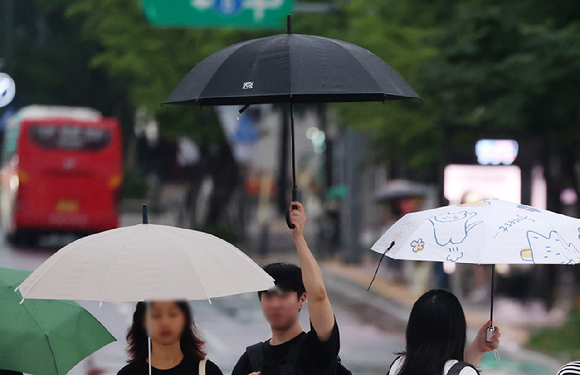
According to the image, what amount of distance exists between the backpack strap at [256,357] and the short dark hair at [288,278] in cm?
26

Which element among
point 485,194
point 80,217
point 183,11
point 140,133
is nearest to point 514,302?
point 485,194

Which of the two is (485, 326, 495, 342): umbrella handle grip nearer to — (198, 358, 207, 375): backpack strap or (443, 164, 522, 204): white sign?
(198, 358, 207, 375): backpack strap

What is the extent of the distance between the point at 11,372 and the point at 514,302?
14657mm

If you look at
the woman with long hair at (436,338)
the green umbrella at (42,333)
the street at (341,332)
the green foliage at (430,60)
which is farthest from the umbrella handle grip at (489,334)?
the green foliage at (430,60)

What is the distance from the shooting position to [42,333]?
3.56m

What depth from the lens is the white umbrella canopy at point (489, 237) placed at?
146 inches

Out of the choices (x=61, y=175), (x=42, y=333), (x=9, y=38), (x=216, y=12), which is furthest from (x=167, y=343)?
(x=9, y=38)

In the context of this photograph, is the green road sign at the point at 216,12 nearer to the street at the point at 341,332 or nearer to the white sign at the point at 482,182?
the white sign at the point at 482,182

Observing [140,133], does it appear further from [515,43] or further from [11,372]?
[11,372]

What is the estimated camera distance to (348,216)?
81.1ft

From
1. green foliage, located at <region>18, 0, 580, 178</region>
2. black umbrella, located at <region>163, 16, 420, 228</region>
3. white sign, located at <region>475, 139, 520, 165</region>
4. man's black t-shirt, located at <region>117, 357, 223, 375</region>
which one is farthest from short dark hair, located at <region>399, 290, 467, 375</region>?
white sign, located at <region>475, 139, 520, 165</region>

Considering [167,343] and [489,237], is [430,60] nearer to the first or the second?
[489,237]

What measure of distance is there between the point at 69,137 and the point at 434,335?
23049mm

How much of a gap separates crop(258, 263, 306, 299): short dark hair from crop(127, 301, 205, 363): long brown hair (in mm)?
377
